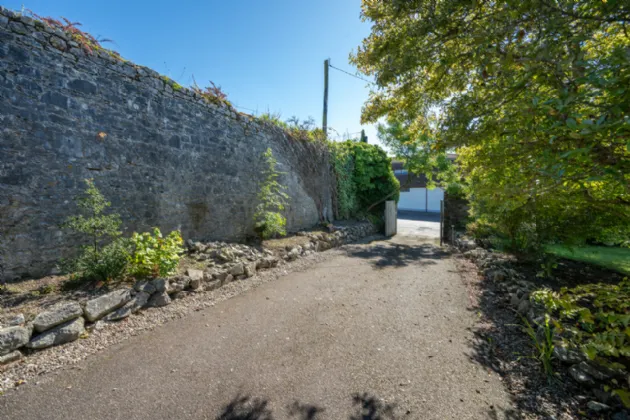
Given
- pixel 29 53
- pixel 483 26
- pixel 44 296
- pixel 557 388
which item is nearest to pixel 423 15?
pixel 483 26

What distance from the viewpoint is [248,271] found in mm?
5047

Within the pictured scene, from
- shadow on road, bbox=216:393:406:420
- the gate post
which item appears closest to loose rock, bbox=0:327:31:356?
shadow on road, bbox=216:393:406:420

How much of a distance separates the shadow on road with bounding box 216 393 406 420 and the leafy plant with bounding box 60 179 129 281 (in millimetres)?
2691

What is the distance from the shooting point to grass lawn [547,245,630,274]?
535cm

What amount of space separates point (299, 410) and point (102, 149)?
4817 mm

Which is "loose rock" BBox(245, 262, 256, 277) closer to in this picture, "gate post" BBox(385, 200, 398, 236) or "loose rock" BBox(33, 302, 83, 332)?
"loose rock" BBox(33, 302, 83, 332)

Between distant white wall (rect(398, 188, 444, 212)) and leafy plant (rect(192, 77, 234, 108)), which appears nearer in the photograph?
leafy plant (rect(192, 77, 234, 108))

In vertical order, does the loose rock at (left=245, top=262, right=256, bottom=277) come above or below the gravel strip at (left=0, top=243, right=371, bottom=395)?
above

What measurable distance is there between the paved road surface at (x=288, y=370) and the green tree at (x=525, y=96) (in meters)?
1.81

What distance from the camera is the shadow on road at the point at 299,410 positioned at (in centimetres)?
196

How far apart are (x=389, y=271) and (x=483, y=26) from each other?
4.54m

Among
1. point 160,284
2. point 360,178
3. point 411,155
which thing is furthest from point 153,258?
point 411,155

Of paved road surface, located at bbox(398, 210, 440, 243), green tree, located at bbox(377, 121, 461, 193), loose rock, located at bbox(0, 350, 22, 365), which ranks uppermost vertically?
green tree, located at bbox(377, 121, 461, 193)

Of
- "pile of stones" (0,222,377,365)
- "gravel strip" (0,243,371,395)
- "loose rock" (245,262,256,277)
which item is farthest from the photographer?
"loose rock" (245,262,256,277)
